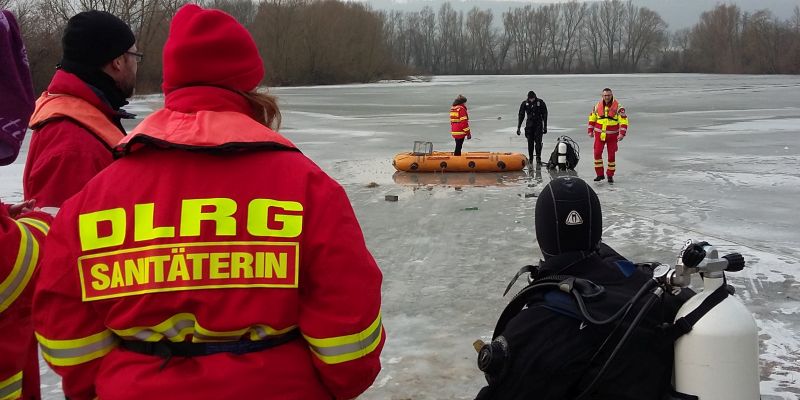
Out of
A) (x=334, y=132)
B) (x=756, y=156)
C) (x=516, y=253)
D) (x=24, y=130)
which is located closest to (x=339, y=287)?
(x=24, y=130)

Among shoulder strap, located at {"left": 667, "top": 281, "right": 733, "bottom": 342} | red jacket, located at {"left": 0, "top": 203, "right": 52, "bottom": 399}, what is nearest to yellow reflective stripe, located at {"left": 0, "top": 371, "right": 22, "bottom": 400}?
red jacket, located at {"left": 0, "top": 203, "right": 52, "bottom": 399}

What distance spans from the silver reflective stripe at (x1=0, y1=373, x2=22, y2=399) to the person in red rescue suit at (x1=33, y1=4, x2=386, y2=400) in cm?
62

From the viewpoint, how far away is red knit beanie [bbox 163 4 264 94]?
176cm

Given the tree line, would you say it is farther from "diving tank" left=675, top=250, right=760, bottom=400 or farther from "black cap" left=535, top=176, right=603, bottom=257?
"diving tank" left=675, top=250, right=760, bottom=400

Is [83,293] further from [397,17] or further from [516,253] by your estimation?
[397,17]

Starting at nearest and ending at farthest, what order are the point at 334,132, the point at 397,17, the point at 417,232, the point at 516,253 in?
the point at 516,253, the point at 417,232, the point at 334,132, the point at 397,17

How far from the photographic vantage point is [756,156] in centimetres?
1395

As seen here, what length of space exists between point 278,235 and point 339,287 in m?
0.18

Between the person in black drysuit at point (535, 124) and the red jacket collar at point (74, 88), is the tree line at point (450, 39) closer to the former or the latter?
the person in black drysuit at point (535, 124)

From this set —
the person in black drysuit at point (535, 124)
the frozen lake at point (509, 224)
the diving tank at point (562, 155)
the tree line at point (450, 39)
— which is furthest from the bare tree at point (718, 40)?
the diving tank at point (562, 155)

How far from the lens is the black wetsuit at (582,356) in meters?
1.81

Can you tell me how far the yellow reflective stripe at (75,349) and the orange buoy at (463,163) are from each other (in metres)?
11.2

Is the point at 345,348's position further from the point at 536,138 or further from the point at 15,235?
the point at 536,138

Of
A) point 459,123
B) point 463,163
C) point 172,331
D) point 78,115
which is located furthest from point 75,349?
point 459,123
